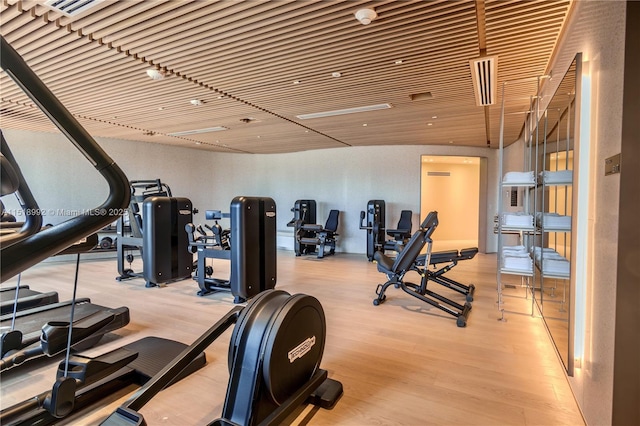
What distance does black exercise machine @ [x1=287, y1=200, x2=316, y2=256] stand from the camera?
27.5 feet

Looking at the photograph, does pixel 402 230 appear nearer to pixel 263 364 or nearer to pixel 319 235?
pixel 319 235

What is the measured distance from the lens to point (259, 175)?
1062 cm

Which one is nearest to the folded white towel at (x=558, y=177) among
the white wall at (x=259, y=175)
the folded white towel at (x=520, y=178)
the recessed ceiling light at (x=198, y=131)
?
the folded white towel at (x=520, y=178)

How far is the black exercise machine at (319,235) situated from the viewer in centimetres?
808

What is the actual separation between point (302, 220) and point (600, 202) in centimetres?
701

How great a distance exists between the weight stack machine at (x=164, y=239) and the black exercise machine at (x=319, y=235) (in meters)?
3.31

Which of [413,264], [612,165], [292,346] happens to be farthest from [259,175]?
[612,165]

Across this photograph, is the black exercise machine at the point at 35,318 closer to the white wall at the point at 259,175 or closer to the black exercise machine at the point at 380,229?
the white wall at the point at 259,175

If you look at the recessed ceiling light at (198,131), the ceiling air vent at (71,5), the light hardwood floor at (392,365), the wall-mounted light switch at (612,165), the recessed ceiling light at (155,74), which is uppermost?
the recessed ceiling light at (198,131)

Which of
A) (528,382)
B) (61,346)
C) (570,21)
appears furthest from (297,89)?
(528,382)

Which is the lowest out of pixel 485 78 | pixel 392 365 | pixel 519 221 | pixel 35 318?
pixel 392 365

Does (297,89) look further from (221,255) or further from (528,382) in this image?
(528,382)

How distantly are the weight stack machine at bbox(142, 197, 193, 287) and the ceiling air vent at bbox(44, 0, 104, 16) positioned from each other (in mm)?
2694

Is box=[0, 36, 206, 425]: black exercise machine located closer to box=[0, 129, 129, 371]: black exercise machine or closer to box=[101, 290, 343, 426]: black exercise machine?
box=[0, 129, 129, 371]: black exercise machine
